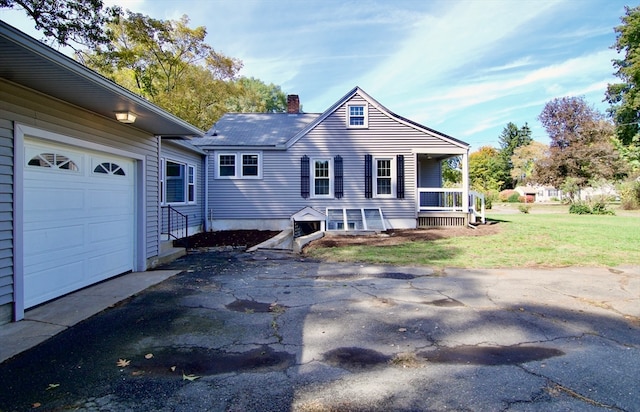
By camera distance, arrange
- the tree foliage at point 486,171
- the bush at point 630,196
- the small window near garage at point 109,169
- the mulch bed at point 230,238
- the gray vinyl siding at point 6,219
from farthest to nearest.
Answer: the tree foliage at point 486,171, the bush at point 630,196, the mulch bed at point 230,238, the small window near garage at point 109,169, the gray vinyl siding at point 6,219

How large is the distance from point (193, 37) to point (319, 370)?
28.0 m

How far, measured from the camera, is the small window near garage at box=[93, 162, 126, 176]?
6.60 metres

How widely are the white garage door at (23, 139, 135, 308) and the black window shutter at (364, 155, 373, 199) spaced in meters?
9.93

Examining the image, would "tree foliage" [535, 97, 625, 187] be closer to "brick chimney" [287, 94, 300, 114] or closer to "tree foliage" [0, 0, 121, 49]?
"brick chimney" [287, 94, 300, 114]

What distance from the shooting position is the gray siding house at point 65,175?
447cm

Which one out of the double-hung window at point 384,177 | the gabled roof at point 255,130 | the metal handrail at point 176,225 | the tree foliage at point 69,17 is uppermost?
the tree foliage at point 69,17

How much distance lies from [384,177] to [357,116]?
2920mm

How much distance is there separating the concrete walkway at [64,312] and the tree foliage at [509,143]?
2576 inches

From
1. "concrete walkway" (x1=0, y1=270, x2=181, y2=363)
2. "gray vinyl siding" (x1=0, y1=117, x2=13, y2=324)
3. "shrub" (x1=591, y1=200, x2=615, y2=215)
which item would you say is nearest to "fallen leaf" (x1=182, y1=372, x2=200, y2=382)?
"concrete walkway" (x1=0, y1=270, x2=181, y2=363)

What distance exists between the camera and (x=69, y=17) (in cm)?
1463

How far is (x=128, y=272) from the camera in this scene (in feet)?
24.8

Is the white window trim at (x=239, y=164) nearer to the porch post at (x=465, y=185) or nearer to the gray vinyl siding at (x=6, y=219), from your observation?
the porch post at (x=465, y=185)

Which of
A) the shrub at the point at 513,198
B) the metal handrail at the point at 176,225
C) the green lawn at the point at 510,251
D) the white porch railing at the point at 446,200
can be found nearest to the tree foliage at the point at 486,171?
the shrub at the point at 513,198

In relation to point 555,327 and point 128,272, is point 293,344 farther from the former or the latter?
point 128,272
